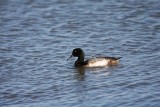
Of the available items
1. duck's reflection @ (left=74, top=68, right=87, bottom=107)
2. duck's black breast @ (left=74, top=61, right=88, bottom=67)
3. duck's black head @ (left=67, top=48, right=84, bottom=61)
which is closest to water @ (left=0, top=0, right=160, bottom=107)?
duck's reflection @ (left=74, top=68, right=87, bottom=107)

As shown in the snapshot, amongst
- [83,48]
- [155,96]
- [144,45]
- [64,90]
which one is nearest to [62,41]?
[83,48]

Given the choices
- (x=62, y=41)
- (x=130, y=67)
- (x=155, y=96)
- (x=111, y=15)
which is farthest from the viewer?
(x=111, y=15)

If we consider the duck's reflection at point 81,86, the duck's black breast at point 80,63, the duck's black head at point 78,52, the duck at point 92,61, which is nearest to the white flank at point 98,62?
the duck at point 92,61

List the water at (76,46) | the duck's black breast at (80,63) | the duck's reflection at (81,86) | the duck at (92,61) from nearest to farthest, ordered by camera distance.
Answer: the duck's reflection at (81,86)
the water at (76,46)
the duck at (92,61)
the duck's black breast at (80,63)

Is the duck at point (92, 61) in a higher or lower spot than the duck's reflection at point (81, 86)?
higher

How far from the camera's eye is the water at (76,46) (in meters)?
15.9

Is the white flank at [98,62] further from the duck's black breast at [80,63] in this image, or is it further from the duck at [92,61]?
the duck's black breast at [80,63]

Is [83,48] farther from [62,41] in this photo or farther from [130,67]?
[130,67]

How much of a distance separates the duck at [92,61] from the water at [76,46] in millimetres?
210

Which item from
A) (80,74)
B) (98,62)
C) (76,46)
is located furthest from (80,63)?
A: (76,46)

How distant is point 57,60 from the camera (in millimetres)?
19562

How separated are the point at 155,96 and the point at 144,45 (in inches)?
214

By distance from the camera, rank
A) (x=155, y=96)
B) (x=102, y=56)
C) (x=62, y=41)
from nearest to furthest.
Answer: (x=155, y=96)
(x=102, y=56)
(x=62, y=41)

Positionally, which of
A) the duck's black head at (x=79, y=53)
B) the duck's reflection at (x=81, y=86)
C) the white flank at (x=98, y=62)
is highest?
the duck's black head at (x=79, y=53)
